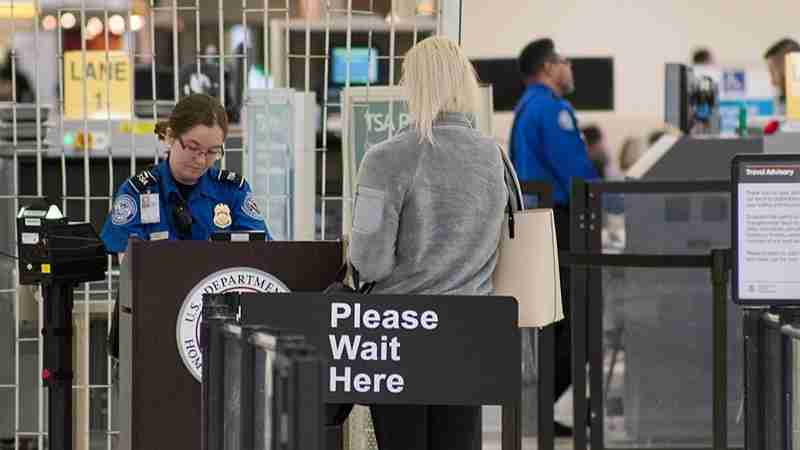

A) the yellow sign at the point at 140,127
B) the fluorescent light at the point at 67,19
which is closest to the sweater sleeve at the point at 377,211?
the fluorescent light at the point at 67,19

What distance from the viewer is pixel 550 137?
25.1ft

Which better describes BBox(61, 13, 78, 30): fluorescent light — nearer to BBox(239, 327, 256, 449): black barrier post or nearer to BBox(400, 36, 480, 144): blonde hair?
BBox(400, 36, 480, 144): blonde hair

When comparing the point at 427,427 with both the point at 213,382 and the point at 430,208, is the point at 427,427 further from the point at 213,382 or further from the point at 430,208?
the point at 213,382

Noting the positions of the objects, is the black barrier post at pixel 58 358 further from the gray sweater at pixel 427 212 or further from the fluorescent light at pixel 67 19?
the fluorescent light at pixel 67 19

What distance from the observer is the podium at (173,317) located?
409cm

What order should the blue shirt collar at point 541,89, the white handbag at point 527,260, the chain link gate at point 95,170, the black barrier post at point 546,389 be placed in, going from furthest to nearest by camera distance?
→ 1. the blue shirt collar at point 541,89
2. the black barrier post at point 546,389
3. the chain link gate at point 95,170
4. the white handbag at point 527,260

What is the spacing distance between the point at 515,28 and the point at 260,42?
2.52m

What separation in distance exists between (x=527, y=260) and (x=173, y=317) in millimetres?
880

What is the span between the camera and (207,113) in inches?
170

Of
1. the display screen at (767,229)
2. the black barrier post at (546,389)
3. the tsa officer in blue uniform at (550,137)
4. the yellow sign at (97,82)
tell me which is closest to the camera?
the display screen at (767,229)

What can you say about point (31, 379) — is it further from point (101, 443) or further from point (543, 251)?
point (543, 251)

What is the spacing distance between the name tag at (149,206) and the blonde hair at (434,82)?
0.79 meters

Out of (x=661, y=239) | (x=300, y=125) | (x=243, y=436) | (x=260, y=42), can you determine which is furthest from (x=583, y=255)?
(x=260, y=42)

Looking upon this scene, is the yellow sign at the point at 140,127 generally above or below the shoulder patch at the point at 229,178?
above
